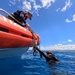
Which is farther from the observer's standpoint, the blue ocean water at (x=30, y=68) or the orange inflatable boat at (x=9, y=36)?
the blue ocean water at (x=30, y=68)

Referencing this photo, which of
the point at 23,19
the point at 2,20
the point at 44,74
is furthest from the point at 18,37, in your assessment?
the point at 23,19

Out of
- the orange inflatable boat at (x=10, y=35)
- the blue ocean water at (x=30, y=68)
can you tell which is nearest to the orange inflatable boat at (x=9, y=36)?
the orange inflatable boat at (x=10, y=35)

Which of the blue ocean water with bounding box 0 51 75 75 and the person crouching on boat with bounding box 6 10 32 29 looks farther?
the person crouching on boat with bounding box 6 10 32 29

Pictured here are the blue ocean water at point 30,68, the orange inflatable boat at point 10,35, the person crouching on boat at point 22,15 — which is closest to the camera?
the orange inflatable boat at point 10,35

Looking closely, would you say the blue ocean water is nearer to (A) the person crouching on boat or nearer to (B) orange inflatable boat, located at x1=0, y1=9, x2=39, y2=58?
(B) orange inflatable boat, located at x1=0, y1=9, x2=39, y2=58

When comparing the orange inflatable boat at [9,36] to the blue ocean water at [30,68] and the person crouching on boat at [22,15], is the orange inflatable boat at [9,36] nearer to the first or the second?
the blue ocean water at [30,68]

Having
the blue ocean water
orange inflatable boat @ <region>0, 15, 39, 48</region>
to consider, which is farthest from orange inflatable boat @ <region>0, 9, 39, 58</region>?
the blue ocean water

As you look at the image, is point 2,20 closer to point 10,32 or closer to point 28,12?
point 10,32

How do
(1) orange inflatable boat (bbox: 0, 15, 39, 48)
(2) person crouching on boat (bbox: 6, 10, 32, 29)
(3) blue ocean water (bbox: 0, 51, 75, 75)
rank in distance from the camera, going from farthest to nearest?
1. (2) person crouching on boat (bbox: 6, 10, 32, 29)
2. (3) blue ocean water (bbox: 0, 51, 75, 75)
3. (1) orange inflatable boat (bbox: 0, 15, 39, 48)

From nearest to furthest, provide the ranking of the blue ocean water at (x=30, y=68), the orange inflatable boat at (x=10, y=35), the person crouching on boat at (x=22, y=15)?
the orange inflatable boat at (x=10, y=35) → the blue ocean water at (x=30, y=68) → the person crouching on boat at (x=22, y=15)

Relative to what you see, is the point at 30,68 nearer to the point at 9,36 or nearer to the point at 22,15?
the point at 22,15

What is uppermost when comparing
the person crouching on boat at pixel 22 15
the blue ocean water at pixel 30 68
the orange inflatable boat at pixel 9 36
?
the person crouching on boat at pixel 22 15

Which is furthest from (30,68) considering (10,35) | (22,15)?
(10,35)

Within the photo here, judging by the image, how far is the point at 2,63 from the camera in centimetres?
827
